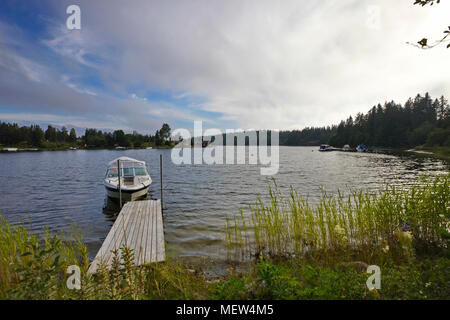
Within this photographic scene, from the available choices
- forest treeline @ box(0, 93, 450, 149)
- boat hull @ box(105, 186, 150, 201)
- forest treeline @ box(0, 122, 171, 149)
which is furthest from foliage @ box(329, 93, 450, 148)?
forest treeline @ box(0, 122, 171, 149)

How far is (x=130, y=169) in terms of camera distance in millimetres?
20188

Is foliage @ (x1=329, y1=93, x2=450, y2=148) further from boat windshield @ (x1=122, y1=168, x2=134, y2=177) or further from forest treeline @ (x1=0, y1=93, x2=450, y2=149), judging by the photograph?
boat windshield @ (x1=122, y1=168, x2=134, y2=177)

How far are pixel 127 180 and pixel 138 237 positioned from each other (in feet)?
35.4

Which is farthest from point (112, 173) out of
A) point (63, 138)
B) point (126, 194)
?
point (63, 138)

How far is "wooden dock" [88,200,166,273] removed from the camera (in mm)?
7109

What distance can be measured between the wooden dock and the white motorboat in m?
2.53

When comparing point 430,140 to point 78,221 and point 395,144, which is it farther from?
point 78,221

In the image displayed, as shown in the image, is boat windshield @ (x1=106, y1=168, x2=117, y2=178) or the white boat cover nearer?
boat windshield @ (x1=106, y1=168, x2=117, y2=178)

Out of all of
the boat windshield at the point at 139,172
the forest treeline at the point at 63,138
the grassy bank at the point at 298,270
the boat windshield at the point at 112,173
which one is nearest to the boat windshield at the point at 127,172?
the boat windshield at the point at 139,172

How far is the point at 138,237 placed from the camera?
9.12 meters

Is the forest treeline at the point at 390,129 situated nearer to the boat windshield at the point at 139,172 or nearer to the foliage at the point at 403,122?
the foliage at the point at 403,122

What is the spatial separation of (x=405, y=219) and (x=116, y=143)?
193 meters
